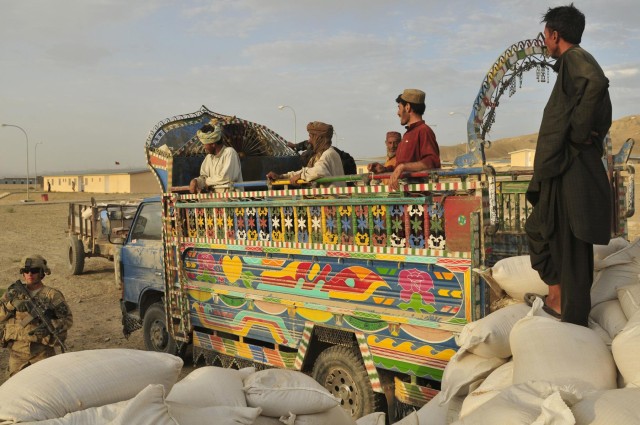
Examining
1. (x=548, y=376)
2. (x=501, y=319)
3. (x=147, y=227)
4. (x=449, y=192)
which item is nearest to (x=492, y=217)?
(x=449, y=192)

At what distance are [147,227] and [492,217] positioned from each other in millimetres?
4477

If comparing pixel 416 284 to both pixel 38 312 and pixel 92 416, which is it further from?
pixel 38 312

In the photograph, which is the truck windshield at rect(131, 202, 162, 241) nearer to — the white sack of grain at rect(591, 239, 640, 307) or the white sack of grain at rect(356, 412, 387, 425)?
the white sack of grain at rect(356, 412, 387, 425)

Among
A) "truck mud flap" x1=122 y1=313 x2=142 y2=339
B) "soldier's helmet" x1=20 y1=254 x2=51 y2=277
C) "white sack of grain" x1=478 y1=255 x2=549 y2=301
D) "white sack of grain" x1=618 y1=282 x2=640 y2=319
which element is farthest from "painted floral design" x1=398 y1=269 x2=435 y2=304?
"truck mud flap" x1=122 y1=313 x2=142 y2=339

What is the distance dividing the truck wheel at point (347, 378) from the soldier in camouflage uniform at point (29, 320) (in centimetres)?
198

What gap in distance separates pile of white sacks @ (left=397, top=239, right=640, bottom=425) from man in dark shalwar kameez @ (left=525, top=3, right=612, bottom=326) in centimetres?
22

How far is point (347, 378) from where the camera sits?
486 cm

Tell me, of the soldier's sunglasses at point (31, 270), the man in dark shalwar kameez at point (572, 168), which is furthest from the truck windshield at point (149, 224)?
the man in dark shalwar kameez at point (572, 168)

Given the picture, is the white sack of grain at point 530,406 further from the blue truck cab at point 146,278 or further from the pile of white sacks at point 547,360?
the blue truck cab at point 146,278

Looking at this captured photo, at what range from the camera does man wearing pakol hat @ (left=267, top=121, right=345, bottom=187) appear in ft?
17.6

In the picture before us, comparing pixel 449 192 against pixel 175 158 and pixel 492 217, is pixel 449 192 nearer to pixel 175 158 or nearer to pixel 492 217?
pixel 492 217

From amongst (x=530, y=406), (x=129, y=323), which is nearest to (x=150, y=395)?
(x=530, y=406)

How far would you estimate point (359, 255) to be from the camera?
15.2 feet

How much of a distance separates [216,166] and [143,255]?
155 cm
